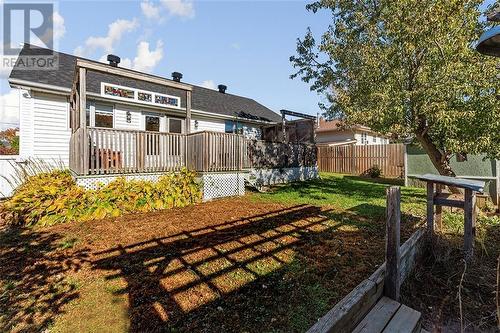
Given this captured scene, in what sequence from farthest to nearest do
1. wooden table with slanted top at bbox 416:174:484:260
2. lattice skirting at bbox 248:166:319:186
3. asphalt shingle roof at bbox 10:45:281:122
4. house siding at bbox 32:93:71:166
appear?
lattice skirting at bbox 248:166:319:186 < asphalt shingle roof at bbox 10:45:281:122 < house siding at bbox 32:93:71:166 < wooden table with slanted top at bbox 416:174:484:260

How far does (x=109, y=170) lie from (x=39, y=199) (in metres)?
1.75

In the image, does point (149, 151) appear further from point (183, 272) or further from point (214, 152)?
point (183, 272)

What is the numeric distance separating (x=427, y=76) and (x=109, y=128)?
27.9ft

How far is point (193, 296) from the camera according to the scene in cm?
299

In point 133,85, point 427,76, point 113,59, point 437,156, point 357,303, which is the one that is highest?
point 113,59

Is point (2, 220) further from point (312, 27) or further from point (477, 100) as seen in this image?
point (477, 100)

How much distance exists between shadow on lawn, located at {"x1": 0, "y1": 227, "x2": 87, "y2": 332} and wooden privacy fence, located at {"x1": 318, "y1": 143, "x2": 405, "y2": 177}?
1575 cm

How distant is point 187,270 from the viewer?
11.9 feet

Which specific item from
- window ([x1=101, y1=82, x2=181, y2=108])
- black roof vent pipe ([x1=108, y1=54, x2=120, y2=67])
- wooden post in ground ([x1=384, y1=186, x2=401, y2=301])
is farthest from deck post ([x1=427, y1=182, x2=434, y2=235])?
black roof vent pipe ([x1=108, y1=54, x2=120, y2=67])

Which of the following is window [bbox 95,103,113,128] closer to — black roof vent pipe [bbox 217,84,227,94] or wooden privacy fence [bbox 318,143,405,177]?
black roof vent pipe [bbox 217,84,227,94]

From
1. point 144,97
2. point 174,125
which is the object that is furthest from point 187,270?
point 174,125

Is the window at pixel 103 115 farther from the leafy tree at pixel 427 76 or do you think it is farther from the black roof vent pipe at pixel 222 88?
the black roof vent pipe at pixel 222 88

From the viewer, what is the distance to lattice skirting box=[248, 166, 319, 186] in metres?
11.4

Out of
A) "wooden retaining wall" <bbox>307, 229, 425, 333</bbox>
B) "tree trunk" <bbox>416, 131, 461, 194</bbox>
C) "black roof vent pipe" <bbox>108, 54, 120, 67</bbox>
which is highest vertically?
"black roof vent pipe" <bbox>108, 54, 120, 67</bbox>
